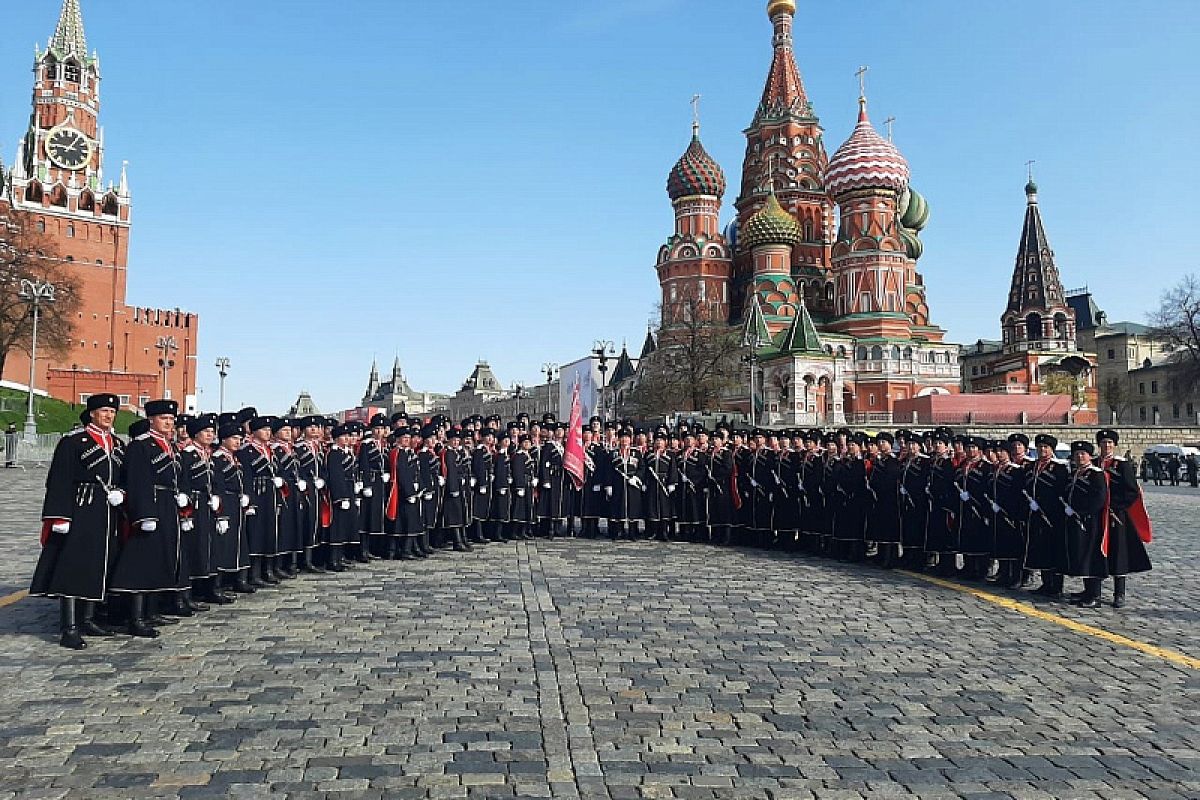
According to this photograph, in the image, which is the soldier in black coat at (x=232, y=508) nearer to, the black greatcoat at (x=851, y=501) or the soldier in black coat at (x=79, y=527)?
the soldier in black coat at (x=79, y=527)

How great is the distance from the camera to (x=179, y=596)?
8.09 metres

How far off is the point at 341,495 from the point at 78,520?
4.00 metres

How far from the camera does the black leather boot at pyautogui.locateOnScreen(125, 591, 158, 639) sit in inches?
282

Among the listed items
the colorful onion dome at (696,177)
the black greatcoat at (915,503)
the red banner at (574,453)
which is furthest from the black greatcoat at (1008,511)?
the colorful onion dome at (696,177)

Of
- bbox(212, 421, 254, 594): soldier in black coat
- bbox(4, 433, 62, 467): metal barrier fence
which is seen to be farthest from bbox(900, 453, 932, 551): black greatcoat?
bbox(4, 433, 62, 467): metal barrier fence

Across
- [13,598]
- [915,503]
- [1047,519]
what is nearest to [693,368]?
[915,503]

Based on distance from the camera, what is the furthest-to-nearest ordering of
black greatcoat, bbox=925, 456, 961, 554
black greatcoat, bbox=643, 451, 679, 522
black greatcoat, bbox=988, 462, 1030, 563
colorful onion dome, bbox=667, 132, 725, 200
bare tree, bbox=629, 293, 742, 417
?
colorful onion dome, bbox=667, 132, 725, 200
bare tree, bbox=629, 293, 742, 417
black greatcoat, bbox=643, 451, 679, 522
black greatcoat, bbox=925, 456, 961, 554
black greatcoat, bbox=988, 462, 1030, 563

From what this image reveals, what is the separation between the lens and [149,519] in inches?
283

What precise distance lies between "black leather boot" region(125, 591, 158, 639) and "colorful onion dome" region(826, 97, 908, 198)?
190 feet

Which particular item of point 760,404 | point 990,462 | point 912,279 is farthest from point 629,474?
point 912,279

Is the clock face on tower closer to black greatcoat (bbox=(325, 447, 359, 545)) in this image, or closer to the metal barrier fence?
the metal barrier fence

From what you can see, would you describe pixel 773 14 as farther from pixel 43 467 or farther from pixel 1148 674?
pixel 1148 674

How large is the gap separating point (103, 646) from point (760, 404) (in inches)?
1886

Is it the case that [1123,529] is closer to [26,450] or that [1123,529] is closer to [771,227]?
[26,450]
